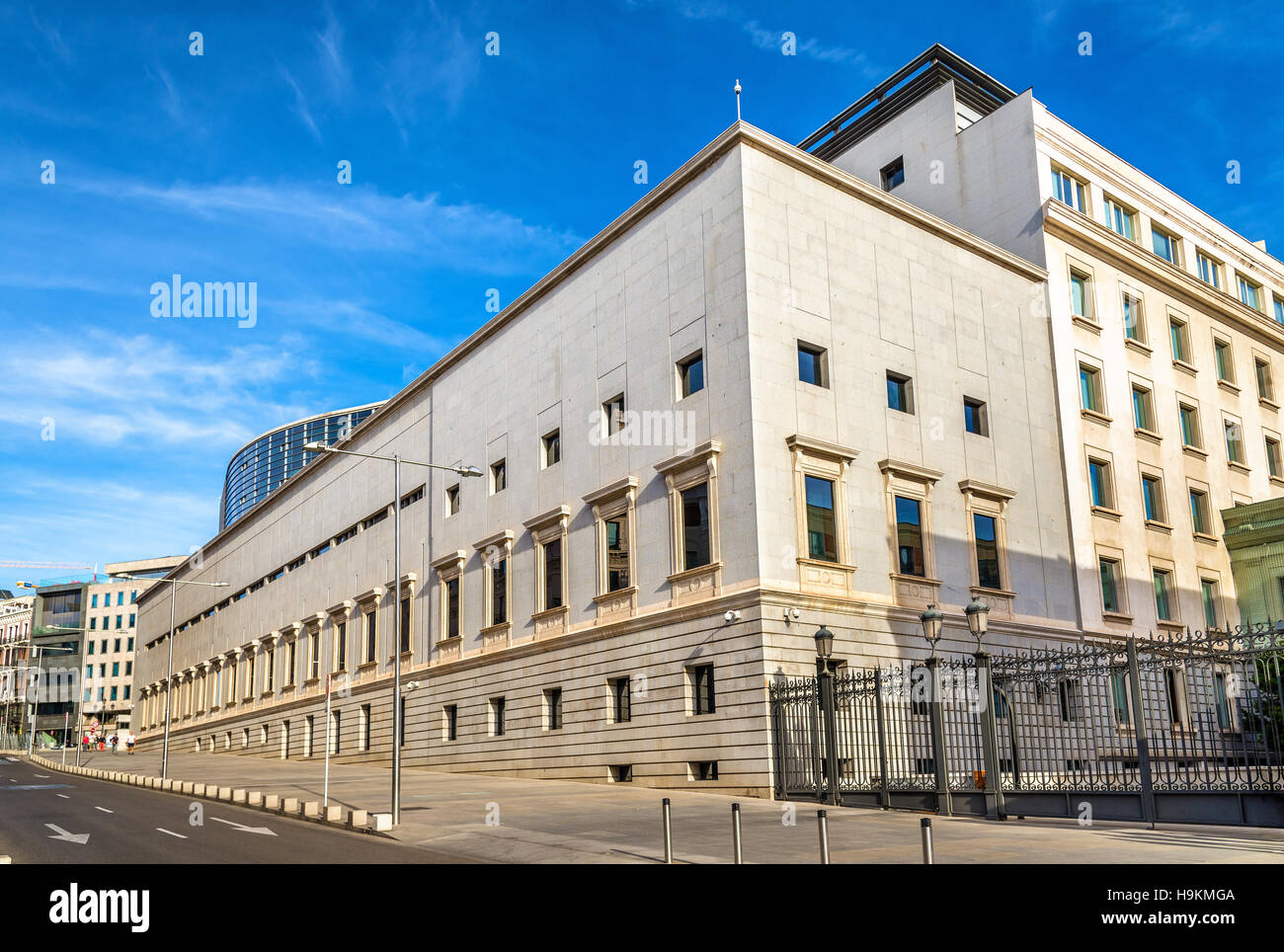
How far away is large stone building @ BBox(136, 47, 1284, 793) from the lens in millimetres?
29922

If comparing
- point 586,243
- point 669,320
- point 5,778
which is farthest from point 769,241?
point 5,778

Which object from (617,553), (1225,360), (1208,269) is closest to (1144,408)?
(1225,360)

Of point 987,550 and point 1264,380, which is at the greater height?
point 1264,380

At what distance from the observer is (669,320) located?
33.1m

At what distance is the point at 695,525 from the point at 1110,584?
695 inches

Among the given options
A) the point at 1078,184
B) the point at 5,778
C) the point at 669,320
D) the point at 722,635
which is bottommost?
the point at 5,778

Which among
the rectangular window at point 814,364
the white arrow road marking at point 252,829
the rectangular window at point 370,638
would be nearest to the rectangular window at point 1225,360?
the rectangular window at point 814,364

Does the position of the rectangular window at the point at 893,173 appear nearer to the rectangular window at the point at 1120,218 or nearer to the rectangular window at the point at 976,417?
the rectangular window at the point at 1120,218

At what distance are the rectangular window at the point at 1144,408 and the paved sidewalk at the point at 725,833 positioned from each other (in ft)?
85.7

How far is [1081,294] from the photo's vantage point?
4241 centimetres

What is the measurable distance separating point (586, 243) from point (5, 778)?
1177 inches

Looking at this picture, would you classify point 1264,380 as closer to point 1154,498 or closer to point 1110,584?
point 1154,498
